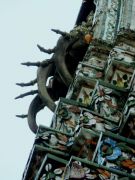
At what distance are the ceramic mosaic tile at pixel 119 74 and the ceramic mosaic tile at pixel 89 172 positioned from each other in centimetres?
207

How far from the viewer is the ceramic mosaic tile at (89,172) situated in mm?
5515

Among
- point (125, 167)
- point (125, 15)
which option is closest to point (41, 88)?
point (125, 15)

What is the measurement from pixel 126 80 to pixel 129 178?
2.24 m

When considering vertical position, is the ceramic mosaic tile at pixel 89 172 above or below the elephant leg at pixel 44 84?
below

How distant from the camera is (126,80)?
7.64 metres

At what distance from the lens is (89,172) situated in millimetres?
5559

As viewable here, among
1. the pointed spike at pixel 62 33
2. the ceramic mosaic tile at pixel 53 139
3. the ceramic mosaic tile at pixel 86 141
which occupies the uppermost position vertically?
the pointed spike at pixel 62 33

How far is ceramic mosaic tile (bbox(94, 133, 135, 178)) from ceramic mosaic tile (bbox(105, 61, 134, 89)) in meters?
1.61

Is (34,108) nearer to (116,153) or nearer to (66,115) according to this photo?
(66,115)

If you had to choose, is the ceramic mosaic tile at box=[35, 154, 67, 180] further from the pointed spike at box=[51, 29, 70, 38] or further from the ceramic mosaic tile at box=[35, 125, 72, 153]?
the pointed spike at box=[51, 29, 70, 38]

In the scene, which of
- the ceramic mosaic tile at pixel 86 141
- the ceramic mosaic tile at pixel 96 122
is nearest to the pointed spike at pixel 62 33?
the ceramic mosaic tile at pixel 96 122

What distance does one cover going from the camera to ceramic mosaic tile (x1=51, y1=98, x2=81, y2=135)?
25.8 ft

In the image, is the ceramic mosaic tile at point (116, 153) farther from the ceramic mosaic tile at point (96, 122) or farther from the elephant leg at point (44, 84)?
the elephant leg at point (44, 84)

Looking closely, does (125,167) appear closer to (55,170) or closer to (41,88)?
(55,170)
